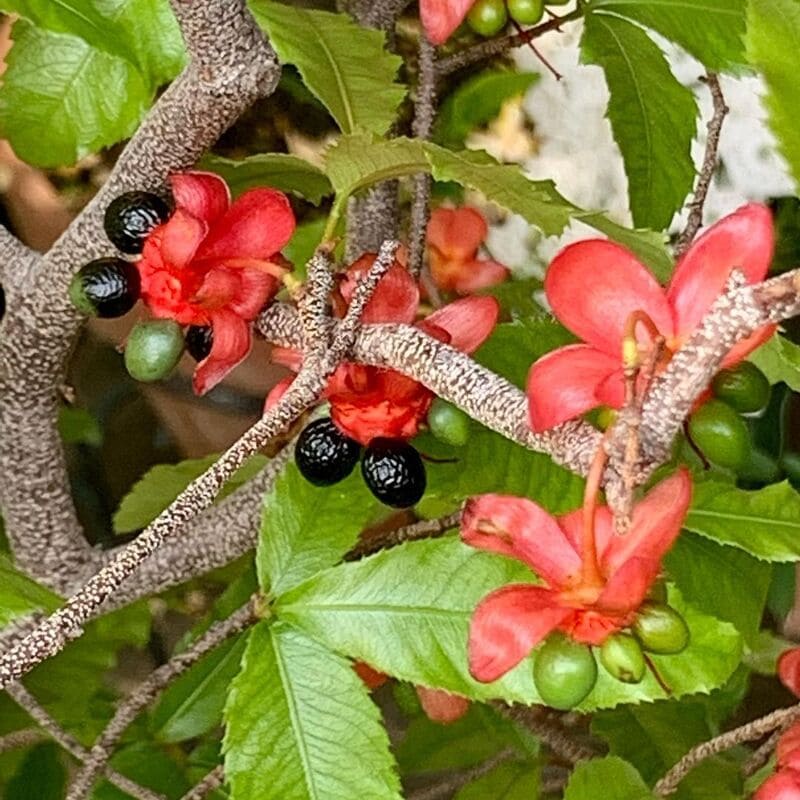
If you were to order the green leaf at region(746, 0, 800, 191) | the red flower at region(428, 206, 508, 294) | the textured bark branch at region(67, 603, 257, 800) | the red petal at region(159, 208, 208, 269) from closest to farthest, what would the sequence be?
the green leaf at region(746, 0, 800, 191), the red petal at region(159, 208, 208, 269), the textured bark branch at region(67, 603, 257, 800), the red flower at region(428, 206, 508, 294)

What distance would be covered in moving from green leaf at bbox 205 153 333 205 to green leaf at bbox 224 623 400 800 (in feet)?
0.63

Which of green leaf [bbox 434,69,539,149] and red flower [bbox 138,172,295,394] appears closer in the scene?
red flower [bbox 138,172,295,394]

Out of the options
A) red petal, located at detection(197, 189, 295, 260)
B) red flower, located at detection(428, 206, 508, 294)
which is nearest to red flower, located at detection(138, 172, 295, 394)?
red petal, located at detection(197, 189, 295, 260)

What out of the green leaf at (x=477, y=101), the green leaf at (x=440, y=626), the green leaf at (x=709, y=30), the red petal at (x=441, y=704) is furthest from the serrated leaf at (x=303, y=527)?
the green leaf at (x=477, y=101)

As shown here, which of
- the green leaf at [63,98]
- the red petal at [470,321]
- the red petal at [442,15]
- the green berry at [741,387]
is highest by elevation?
the red petal at [442,15]

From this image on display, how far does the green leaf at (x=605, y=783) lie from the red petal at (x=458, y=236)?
36cm

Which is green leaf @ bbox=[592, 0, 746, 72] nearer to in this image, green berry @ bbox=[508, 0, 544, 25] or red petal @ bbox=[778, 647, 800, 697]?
green berry @ bbox=[508, 0, 544, 25]

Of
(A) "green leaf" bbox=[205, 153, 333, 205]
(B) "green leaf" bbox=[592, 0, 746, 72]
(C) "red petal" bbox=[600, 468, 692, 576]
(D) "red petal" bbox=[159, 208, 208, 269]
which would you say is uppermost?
(B) "green leaf" bbox=[592, 0, 746, 72]

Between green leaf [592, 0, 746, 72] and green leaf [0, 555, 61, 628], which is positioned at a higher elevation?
green leaf [592, 0, 746, 72]

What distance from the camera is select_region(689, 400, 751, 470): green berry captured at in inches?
13.9

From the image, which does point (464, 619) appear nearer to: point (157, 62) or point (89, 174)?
point (157, 62)

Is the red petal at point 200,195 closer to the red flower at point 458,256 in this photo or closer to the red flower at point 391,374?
the red flower at point 391,374

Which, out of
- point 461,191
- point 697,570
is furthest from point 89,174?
point 697,570

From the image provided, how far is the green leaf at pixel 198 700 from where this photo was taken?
602 millimetres
